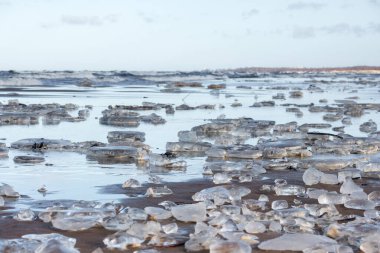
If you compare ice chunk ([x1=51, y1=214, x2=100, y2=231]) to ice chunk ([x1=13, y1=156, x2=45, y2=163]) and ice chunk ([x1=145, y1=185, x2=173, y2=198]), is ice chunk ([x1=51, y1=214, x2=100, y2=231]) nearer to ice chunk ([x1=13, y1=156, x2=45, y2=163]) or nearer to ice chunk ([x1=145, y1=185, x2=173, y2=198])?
ice chunk ([x1=145, y1=185, x2=173, y2=198])

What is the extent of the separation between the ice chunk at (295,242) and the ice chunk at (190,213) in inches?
24.3

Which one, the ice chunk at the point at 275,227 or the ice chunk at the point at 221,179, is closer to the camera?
the ice chunk at the point at 275,227

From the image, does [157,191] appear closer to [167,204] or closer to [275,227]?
[167,204]

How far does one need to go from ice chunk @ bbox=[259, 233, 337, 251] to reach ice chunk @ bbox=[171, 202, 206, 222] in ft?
2.03

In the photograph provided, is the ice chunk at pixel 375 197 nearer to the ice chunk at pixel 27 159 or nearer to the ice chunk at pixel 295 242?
the ice chunk at pixel 295 242

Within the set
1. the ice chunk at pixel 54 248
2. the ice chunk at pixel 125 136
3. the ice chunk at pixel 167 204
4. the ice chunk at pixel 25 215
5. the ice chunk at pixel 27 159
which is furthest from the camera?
the ice chunk at pixel 125 136

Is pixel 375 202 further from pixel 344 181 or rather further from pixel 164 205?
pixel 164 205

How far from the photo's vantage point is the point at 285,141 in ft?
24.3

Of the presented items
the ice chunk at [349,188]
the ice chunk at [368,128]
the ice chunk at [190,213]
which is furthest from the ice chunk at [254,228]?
the ice chunk at [368,128]

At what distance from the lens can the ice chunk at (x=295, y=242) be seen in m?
3.05

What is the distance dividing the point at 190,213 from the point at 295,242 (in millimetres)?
777

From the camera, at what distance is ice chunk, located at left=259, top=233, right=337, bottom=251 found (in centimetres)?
305

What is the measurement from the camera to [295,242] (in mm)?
3078

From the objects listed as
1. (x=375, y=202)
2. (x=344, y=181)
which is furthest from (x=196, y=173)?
(x=375, y=202)
